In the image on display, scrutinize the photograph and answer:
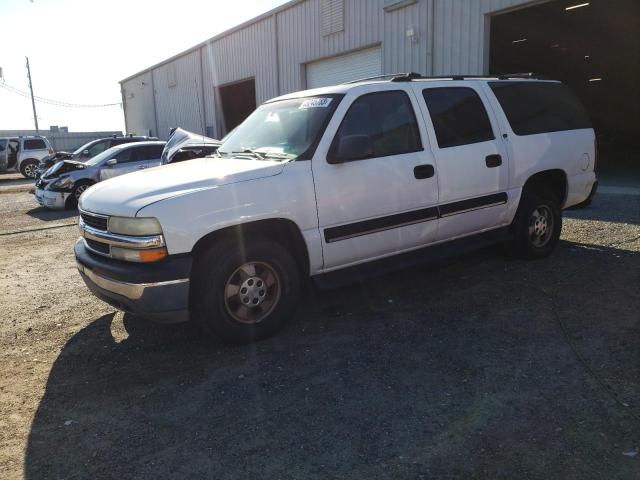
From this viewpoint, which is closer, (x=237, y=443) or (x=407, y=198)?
(x=237, y=443)

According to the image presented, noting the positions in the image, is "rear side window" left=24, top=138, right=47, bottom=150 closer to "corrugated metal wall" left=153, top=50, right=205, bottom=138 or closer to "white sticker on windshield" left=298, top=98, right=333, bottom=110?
"corrugated metal wall" left=153, top=50, right=205, bottom=138

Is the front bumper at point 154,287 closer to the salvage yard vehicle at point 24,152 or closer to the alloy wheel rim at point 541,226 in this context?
the alloy wheel rim at point 541,226

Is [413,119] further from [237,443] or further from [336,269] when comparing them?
[237,443]

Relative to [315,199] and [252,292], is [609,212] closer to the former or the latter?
[315,199]

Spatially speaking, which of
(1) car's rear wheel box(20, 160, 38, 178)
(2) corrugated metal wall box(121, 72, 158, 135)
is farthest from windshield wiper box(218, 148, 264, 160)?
(2) corrugated metal wall box(121, 72, 158, 135)

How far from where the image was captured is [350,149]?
392 centimetres

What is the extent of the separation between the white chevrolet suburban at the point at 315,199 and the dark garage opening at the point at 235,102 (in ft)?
57.0

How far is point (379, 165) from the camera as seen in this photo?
424 cm

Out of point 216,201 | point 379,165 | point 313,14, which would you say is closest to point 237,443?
point 216,201

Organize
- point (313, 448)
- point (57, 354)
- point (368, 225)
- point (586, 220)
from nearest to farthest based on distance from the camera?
point (313, 448) < point (57, 354) < point (368, 225) < point (586, 220)

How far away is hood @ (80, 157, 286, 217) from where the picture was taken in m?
3.53

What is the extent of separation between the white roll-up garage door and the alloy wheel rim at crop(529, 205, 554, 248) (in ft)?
28.0

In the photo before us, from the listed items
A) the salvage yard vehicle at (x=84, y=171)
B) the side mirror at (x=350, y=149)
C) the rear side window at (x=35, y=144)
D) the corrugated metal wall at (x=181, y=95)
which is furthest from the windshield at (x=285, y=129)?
the rear side window at (x=35, y=144)

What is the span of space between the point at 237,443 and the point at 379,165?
8.11 ft
